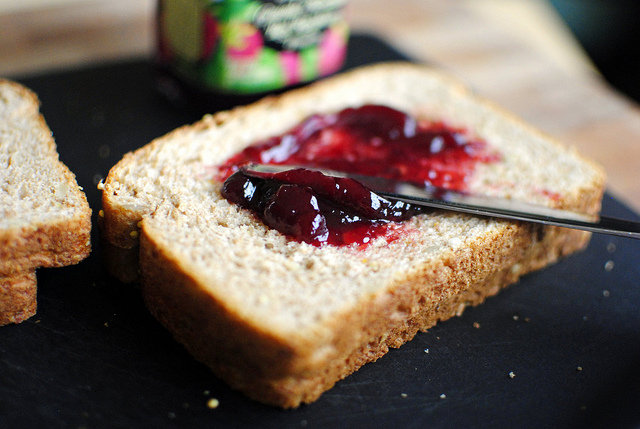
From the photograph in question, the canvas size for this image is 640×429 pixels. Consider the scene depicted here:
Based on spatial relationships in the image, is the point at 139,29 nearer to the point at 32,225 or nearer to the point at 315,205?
the point at 32,225

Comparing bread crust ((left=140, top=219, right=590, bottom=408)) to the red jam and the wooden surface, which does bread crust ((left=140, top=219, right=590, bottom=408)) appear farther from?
the wooden surface

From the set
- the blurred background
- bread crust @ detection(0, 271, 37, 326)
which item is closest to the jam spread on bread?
bread crust @ detection(0, 271, 37, 326)

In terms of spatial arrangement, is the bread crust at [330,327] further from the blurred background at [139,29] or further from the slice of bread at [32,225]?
the blurred background at [139,29]

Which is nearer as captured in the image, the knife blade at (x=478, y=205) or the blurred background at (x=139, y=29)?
the knife blade at (x=478, y=205)

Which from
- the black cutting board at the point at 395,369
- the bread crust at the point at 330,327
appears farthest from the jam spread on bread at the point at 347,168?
the black cutting board at the point at 395,369

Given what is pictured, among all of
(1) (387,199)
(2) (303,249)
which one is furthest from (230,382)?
(1) (387,199)
